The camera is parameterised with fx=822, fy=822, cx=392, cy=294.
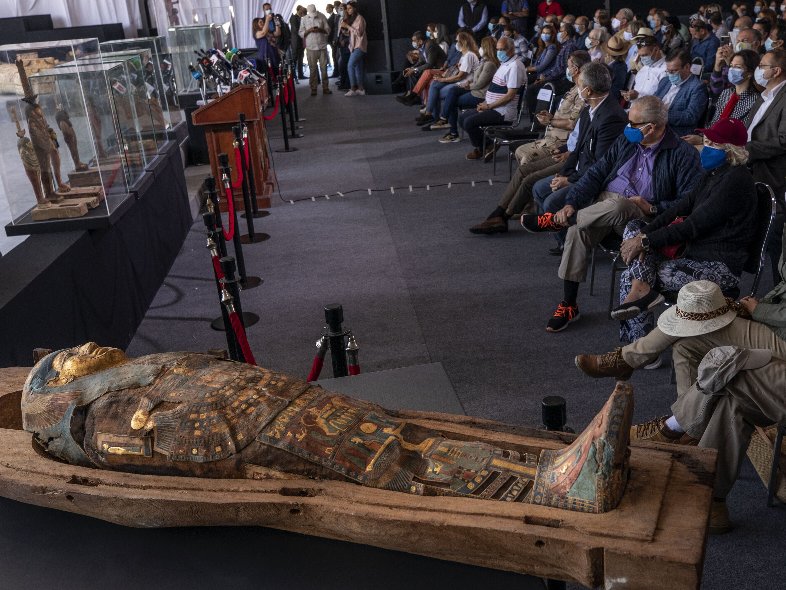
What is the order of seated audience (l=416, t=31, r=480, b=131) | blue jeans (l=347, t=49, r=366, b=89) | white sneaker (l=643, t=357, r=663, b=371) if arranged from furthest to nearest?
blue jeans (l=347, t=49, r=366, b=89) < seated audience (l=416, t=31, r=480, b=131) < white sneaker (l=643, t=357, r=663, b=371)

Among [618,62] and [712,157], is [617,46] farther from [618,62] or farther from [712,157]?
[712,157]

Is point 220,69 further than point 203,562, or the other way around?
point 220,69

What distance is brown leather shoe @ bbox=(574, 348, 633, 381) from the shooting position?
4113mm

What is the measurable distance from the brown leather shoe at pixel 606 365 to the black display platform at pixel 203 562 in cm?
211

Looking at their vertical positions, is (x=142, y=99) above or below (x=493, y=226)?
above

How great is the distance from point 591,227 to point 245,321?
7.99 ft

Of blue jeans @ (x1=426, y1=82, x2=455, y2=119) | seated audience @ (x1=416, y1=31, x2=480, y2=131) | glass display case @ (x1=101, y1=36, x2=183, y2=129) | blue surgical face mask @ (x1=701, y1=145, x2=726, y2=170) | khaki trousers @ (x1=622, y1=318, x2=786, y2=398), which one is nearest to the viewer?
khaki trousers @ (x1=622, y1=318, x2=786, y2=398)

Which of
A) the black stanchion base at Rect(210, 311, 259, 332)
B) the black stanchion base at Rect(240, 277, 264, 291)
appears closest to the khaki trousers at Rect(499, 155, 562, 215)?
the black stanchion base at Rect(240, 277, 264, 291)

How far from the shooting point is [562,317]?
17.0ft

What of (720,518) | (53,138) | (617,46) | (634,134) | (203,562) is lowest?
(720,518)

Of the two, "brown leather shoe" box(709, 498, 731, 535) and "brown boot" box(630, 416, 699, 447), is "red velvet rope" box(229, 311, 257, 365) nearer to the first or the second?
"brown boot" box(630, 416, 699, 447)

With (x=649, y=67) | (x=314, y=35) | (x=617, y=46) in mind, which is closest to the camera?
(x=649, y=67)

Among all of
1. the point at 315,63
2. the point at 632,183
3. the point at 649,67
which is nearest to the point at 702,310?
the point at 632,183

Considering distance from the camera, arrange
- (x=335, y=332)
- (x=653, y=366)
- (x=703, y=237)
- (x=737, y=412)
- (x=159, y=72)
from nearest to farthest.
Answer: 1. (x=737, y=412)
2. (x=335, y=332)
3. (x=703, y=237)
4. (x=653, y=366)
5. (x=159, y=72)
